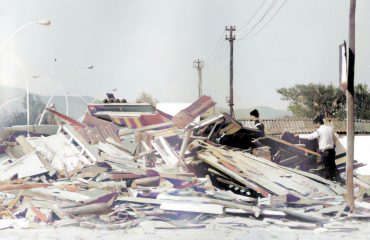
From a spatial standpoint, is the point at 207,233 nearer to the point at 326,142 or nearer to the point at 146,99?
the point at 146,99

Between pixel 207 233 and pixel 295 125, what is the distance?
1226mm

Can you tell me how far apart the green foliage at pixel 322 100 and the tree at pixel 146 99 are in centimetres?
103

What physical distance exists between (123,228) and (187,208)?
1.79 feet

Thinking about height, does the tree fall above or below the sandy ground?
above

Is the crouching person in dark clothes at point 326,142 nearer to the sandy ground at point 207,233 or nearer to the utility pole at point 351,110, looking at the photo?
the utility pole at point 351,110

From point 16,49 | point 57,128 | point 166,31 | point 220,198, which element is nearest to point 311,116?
point 220,198

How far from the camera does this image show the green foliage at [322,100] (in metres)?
4.77

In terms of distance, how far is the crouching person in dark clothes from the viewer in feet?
16.7

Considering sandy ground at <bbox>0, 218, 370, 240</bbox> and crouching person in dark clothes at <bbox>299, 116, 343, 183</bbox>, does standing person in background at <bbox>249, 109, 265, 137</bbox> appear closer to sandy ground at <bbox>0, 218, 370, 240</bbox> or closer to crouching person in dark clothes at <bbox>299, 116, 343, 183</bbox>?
crouching person in dark clothes at <bbox>299, 116, 343, 183</bbox>

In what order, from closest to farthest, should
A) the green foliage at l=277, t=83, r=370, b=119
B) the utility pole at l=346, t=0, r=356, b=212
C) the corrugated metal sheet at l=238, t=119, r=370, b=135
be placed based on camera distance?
the utility pole at l=346, t=0, r=356, b=212 < the green foliage at l=277, t=83, r=370, b=119 < the corrugated metal sheet at l=238, t=119, r=370, b=135

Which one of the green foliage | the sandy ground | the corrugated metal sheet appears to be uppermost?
the green foliage

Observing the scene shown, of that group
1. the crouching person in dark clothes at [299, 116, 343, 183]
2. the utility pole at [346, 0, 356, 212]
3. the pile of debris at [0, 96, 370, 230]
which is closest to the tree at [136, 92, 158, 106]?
the pile of debris at [0, 96, 370, 230]

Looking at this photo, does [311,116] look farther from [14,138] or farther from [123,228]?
[14,138]

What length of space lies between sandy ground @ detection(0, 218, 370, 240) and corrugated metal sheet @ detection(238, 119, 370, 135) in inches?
32.1
